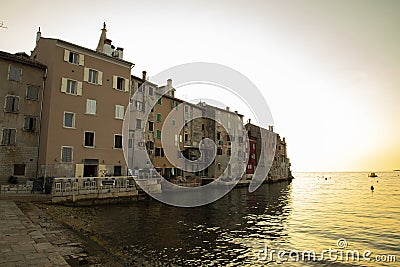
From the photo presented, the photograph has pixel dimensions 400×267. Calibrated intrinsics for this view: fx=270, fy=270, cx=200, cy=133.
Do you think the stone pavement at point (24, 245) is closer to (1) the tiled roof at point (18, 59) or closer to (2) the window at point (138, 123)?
(1) the tiled roof at point (18, 59)

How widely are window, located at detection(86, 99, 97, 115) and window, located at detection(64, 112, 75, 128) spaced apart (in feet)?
5.93

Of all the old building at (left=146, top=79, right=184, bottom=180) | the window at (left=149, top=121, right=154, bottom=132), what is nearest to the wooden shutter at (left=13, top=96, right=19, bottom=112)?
the old building at (left=146, top=79, right=184, bottom=180)

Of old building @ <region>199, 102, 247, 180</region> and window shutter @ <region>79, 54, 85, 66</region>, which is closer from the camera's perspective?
window shutter @ <region>79, 54, 85, 66</region>

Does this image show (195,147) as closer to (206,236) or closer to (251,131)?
(251,131)

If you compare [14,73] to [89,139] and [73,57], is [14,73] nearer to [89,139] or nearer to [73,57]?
[73,57]

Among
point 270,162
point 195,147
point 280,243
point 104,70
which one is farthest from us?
point 270,162

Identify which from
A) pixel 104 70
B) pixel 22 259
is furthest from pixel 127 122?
pixel 22 259

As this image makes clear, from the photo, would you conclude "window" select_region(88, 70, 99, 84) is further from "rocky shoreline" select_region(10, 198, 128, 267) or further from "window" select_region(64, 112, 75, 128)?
"rocky shoreline" select_region(10, 198, 128, 267)

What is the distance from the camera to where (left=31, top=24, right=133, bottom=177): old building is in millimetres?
28891

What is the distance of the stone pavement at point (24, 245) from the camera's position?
27.2 feet

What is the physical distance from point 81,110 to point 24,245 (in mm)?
23424

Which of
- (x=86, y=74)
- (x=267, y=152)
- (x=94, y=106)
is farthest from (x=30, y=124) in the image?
(x=267, y=152)

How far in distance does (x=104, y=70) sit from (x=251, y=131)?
5596cm

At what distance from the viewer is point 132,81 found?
40.4 meters
